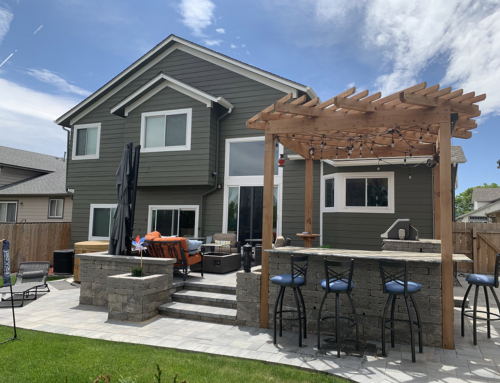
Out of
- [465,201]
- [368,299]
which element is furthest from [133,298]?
[465,201]

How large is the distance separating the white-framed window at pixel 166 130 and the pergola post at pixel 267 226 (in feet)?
18.9

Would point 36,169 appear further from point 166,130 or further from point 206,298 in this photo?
point 206,298

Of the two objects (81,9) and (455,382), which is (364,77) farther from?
(455,382)

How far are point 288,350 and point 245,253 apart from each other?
1.70m

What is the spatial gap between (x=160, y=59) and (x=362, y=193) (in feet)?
27.8

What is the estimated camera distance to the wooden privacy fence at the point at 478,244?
10.7 meters

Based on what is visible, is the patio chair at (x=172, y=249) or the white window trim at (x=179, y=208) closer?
the patio chair at (x=172, y=249)

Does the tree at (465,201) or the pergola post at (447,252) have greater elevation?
the tree at (465,201)

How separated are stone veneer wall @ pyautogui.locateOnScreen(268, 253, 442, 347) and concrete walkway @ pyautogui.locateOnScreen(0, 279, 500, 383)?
18cm

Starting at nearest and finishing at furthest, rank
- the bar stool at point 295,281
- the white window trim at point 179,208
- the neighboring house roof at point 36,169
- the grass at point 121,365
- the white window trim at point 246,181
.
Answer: the grass at point 121,365
the bar stool at point 295,281
the white window trim at point 246,181
the white window trim at point 179,208
the neighboring house roof at point 36,169

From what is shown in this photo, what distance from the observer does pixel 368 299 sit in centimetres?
491

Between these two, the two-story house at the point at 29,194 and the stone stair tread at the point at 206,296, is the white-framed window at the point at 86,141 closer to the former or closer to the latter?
the two-story house at the point at 29,194

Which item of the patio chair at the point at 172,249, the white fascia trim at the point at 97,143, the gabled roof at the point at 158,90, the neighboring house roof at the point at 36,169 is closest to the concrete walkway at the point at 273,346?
the patio chair at the point at 172,249

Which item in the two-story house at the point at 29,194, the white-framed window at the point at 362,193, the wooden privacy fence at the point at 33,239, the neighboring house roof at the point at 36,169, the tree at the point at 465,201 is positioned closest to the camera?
the white-framed window at the point at 362,193
